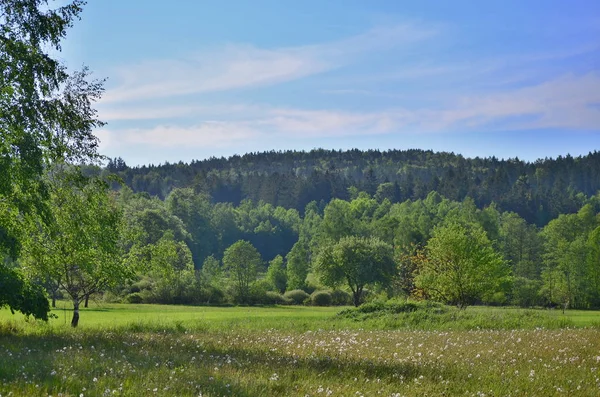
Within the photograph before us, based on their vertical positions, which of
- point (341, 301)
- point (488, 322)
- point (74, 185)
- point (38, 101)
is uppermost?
point (38, 101)

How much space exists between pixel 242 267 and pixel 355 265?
15634 millimetres

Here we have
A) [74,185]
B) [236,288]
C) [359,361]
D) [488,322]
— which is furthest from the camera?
[236,288]

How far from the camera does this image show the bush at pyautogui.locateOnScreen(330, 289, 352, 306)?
271ft

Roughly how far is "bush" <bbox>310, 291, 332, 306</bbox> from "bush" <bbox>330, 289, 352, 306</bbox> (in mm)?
826

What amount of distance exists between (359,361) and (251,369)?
3.61m

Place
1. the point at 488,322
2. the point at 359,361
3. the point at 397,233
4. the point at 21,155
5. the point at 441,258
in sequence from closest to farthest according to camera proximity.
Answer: the point at 359,361 < the point at 21,155 < the point at 488,322 < the point at 441,258 < the point at 397,233

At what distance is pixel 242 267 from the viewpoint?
7831 centimetres

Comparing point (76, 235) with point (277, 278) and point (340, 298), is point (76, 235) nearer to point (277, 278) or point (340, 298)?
point (340, 298)

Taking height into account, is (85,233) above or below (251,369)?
above

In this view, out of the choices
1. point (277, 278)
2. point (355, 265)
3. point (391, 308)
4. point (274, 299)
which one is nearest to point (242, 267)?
point (274, 299)

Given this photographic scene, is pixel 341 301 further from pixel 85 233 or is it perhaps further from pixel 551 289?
pixel 85 233

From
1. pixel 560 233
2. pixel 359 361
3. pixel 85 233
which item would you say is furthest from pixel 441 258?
pixel 560 233

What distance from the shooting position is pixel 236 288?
7556 cm

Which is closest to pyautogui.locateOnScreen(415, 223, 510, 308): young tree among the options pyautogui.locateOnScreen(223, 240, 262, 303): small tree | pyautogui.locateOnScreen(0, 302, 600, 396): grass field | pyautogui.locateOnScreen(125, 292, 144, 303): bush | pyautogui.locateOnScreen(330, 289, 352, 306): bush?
pyautogui.locateOnScreen(330, 289, 352, 306): bush
